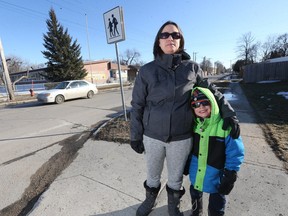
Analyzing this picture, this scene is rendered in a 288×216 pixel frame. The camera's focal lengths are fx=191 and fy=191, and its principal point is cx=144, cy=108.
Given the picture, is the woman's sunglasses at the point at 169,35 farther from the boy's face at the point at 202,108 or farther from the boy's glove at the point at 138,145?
the boy's glove at the point at 138,145

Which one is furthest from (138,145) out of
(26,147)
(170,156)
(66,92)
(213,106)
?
Answer: (66,92)

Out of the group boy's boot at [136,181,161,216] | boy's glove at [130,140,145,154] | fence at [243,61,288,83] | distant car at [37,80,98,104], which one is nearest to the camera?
boy's glove at [130,140,145,154]

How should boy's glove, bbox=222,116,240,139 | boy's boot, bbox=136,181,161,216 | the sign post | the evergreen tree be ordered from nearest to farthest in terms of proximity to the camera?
1. boy's glove, bbox=222,116,240,139
2. boy's boot, bbox=136,181,161,216
3. the sign post
4. the evergreen tree

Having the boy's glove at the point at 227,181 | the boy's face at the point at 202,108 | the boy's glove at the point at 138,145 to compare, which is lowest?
the boy's glove at the point at 227,181

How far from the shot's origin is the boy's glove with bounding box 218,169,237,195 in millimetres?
1656

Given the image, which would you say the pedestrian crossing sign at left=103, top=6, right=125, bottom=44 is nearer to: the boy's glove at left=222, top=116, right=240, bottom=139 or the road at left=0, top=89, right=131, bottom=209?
the road at left=0, top=89, right=131, bottom=209

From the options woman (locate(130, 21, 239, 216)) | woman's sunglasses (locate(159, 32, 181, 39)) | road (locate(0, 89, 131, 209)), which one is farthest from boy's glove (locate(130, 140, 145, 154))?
road (locate(0, 89, 131, 209))

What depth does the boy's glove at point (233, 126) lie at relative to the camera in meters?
1.60

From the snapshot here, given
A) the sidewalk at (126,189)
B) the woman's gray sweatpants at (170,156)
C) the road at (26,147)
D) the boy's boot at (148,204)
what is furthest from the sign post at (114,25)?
the boy's boot at (148,204)

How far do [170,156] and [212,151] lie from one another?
1.28 feet

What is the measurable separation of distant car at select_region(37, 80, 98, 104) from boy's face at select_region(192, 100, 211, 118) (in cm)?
1121

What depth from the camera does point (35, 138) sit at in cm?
492


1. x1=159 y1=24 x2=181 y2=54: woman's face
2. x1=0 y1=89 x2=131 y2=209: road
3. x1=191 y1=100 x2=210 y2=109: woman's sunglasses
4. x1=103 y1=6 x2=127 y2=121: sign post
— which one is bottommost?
x1=0 y1=89 x2=131 y2=209: road

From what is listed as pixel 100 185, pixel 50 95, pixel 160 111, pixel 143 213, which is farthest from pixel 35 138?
pixel 50 95
